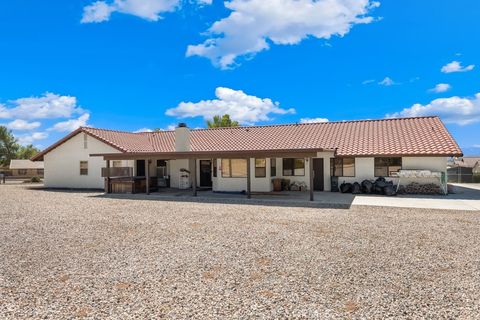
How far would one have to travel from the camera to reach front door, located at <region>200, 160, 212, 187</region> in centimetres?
2066

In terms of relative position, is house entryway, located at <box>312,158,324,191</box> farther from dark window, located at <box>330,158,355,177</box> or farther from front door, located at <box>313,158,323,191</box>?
dark window, located at <box>330,158,355,177</box>

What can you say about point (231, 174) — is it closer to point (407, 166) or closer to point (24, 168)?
point (407, 166)

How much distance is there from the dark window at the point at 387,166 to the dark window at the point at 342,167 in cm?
123

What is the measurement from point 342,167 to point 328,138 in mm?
2698

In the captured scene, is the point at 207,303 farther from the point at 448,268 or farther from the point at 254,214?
the point at 254,214

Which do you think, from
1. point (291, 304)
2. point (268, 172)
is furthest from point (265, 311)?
point (268, 172)

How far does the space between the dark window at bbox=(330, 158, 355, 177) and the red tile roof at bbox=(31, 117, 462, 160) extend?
0.55m

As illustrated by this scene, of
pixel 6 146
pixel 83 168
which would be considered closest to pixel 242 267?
pixel 83 168

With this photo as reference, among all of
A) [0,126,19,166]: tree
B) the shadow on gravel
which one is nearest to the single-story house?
the shadow on gravel

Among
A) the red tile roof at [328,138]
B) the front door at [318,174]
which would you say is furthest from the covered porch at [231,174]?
the red tile roof at [328,138]

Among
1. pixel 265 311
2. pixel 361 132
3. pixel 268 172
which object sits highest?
pixel 361 132

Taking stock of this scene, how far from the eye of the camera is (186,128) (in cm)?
2017

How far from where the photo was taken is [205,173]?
2086cm

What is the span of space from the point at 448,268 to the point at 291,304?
310 centimetres
